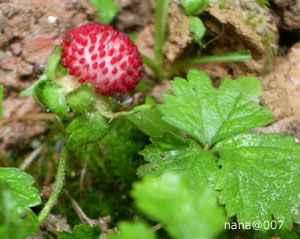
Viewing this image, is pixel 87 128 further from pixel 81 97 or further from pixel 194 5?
pixel 194 5

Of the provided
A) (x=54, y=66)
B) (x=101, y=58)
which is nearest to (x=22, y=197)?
(x=54, y=66)

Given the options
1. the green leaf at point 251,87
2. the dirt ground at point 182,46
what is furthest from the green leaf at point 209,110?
the dirt ground at point 182,46

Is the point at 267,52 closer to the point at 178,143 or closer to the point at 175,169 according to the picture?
the point at 178,143

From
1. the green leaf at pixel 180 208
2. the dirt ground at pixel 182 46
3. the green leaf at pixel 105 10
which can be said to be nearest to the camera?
the green leaf at pixel 180 208

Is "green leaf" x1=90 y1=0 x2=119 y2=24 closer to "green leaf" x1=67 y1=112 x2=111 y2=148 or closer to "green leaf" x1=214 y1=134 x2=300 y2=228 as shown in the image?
"green leaf" x1=67 y1=112 x2=111 y2=148

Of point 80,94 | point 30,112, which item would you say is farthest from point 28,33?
point 80,94

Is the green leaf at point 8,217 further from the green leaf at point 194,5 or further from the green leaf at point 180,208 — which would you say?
the green leaf at point 194,5
